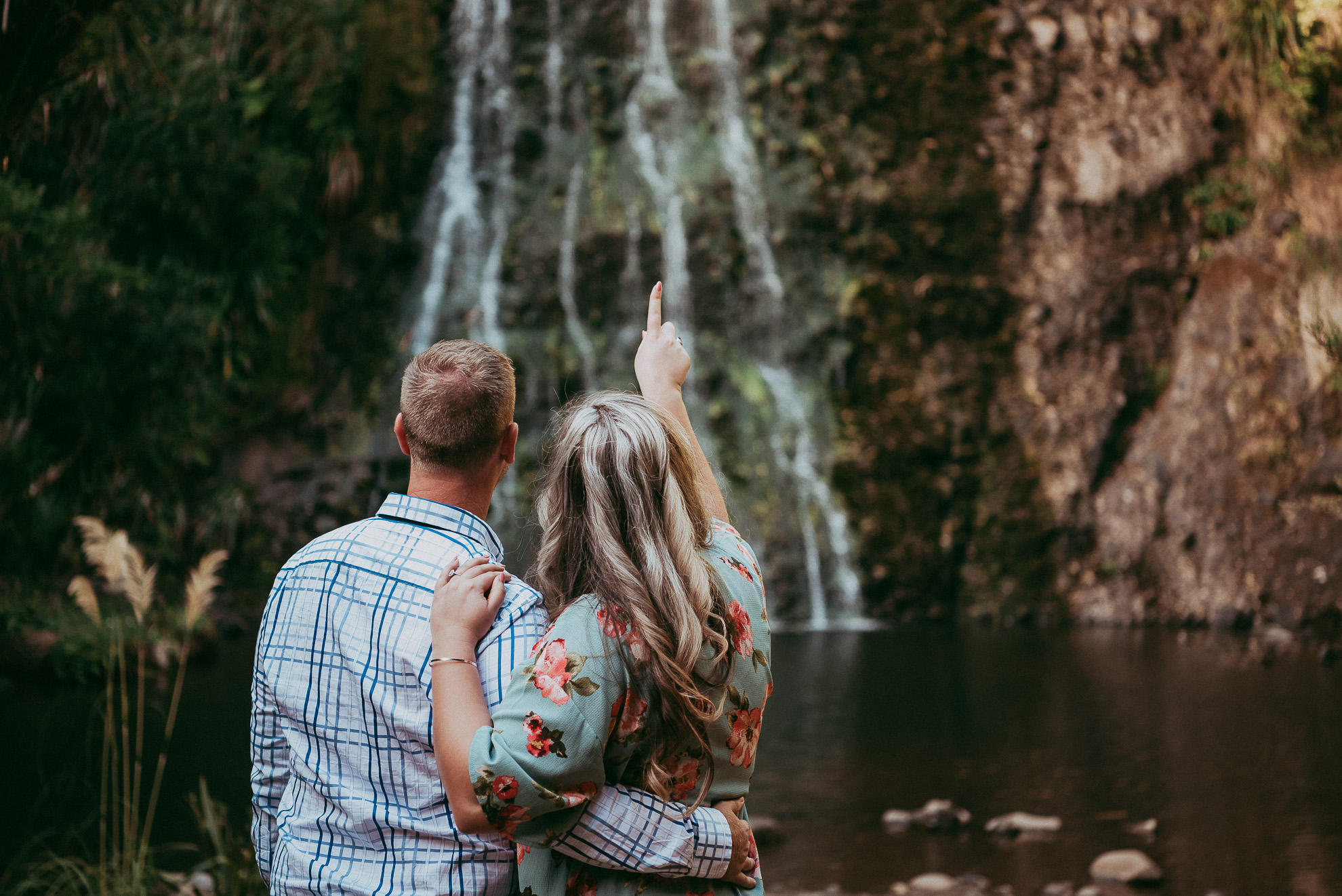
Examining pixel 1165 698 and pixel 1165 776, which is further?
pixel 1165 698

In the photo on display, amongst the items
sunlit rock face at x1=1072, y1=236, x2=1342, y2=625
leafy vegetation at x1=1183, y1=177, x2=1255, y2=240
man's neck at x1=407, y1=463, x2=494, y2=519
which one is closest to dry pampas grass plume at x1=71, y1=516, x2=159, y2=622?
man's neck at x1=407, y1=463, x2=494, y2=519

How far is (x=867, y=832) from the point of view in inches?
225

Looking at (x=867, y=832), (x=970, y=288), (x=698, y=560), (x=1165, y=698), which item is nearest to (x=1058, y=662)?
(x=1165, y=698)

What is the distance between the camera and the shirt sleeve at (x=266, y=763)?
177 cm

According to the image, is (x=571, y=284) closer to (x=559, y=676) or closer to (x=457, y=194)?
(x=457, y=194)

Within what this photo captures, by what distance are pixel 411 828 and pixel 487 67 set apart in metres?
14.6

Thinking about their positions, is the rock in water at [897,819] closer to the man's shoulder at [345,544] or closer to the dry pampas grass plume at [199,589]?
the dry pampas grass plume at [199,589]

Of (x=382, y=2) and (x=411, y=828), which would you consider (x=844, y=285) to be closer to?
(x=382, y=2)

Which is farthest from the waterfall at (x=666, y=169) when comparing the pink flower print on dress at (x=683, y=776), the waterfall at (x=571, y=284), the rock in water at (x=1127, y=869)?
the pink flower print on dress at (x=683, y=776)

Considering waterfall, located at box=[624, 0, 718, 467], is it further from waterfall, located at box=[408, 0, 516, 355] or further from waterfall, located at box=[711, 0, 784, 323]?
waterfall, located at box=[408, 0, 516, 355]

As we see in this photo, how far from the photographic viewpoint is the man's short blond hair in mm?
1720

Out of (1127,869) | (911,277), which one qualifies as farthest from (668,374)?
(911,277)

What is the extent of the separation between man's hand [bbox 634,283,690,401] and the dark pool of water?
10.4ft

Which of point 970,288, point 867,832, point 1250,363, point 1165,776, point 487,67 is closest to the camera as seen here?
point 867,832
